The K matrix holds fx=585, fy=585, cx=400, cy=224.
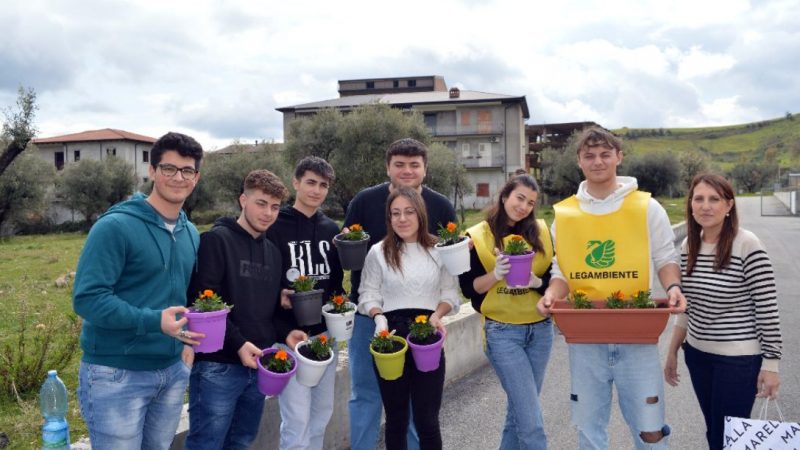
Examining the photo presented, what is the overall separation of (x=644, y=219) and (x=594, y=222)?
26 cm

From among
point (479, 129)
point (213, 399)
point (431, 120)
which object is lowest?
point (213, 399)

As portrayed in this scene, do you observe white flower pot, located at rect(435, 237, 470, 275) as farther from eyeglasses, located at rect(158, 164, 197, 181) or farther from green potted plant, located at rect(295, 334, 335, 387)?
eyeglasses, located at rect(158, 164, 197, 181)

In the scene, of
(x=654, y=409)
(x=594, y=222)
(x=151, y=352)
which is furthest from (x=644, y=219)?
(x=151, y=352)

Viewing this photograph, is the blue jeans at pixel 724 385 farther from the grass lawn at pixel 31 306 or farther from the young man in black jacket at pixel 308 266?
the young man in black jacket at pixel 308 266

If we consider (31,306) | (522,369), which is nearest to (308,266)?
(522,369)

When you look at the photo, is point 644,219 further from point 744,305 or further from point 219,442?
point 219,442

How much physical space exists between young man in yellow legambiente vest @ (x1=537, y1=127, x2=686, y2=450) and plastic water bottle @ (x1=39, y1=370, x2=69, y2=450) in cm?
238

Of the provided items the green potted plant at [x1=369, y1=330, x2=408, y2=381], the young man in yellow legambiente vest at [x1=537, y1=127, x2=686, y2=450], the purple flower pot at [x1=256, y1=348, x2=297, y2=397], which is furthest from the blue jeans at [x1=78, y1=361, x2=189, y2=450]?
the young man in yellow legambiente vest at [x1=537, y1=127, x2=686, y2=450]

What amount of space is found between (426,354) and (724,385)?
1566 mm

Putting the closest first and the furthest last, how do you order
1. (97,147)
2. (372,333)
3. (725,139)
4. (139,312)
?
(139,312)
(372,333)
(97,147)
(725,139)

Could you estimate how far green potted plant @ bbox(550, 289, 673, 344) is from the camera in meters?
2.89

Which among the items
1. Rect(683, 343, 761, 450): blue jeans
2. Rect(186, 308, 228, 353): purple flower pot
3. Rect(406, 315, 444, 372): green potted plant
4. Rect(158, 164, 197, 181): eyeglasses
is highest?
Rect(158, 164, 197, 181): eyeglasses

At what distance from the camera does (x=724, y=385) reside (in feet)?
→ 10.0

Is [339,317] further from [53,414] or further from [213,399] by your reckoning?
[53,414]
